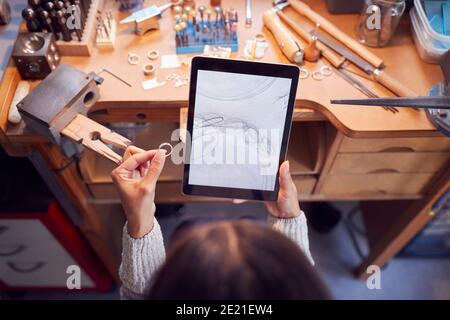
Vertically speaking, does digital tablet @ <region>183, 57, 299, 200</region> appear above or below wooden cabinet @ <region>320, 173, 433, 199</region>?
above

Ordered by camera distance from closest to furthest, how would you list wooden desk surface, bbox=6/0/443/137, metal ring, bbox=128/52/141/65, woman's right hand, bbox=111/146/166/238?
woman's right hand, bbox=111/146/166/238 < wooden desk surface, bbox=6/0/443/137 < metal ring, bbox=128/52/141/65

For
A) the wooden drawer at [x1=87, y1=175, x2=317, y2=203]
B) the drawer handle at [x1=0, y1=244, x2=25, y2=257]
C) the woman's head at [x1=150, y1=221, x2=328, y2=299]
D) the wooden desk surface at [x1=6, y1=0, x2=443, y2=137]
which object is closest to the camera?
the woman's head at [x1=150, y1=221, x2=328, y2=299]

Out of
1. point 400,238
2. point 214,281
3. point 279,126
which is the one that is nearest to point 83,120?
point 279,126

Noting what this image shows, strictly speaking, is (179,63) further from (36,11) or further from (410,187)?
(410,187)

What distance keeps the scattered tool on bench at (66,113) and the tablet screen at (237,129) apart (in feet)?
0.50

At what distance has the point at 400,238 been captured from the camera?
1.16m

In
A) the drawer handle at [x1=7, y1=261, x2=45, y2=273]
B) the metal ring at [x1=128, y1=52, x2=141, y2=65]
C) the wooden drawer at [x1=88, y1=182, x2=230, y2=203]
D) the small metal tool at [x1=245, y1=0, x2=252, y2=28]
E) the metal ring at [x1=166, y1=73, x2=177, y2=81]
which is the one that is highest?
the small metal tool at [x1=245, y1=0, x2=252, y2=28]

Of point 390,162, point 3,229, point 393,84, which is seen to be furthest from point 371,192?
point 3,229

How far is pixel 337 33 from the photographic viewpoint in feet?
3.00

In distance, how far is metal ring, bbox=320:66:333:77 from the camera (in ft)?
2.80

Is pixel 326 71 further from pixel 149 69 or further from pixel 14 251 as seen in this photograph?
pixel 14 251

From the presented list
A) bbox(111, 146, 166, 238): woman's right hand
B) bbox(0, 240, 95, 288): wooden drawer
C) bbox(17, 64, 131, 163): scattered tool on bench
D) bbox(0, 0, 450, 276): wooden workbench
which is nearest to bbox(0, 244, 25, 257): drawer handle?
bbox(0, 240, 95, 288): wooden drawer

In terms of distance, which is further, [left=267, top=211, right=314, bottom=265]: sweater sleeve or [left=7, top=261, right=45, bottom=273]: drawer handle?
[left=7, top=261, right=45, bottom=273]: drawer handle

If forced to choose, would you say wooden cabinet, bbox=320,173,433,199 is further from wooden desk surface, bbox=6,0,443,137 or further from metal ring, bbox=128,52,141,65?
metal ring, bbox=128,52,141,65
